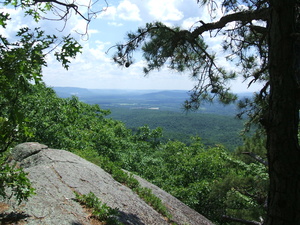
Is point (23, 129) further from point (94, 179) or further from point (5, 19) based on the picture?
point (94, 179)

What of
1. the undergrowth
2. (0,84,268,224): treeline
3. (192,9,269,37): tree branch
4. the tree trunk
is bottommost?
(0,84,268,224): treeline

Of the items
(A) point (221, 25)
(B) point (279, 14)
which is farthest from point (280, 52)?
(A) point (221, 25)

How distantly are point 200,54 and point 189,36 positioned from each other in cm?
80

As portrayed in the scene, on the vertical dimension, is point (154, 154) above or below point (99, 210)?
below

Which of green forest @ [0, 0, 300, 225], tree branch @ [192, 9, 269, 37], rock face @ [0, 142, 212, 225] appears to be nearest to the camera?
green forest @ [0, 0, 300, 225]

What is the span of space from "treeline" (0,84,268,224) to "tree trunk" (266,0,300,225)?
578 centimetres

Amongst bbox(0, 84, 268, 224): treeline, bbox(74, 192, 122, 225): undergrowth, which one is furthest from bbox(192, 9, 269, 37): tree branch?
bbox(0, 84, 268, 224): treeline

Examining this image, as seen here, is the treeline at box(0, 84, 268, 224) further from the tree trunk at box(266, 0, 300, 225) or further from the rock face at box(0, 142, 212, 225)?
the tree trunk at box(266, 0, 300, 225)

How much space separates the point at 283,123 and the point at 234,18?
2.41m

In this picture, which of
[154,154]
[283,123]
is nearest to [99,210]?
[283,123]

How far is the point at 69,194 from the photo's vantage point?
458cm

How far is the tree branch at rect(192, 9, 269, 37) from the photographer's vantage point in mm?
4077

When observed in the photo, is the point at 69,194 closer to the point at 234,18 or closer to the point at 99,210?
the point at 99,210

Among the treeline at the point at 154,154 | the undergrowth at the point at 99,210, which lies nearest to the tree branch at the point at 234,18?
the undergrowth at the point at 99,210
